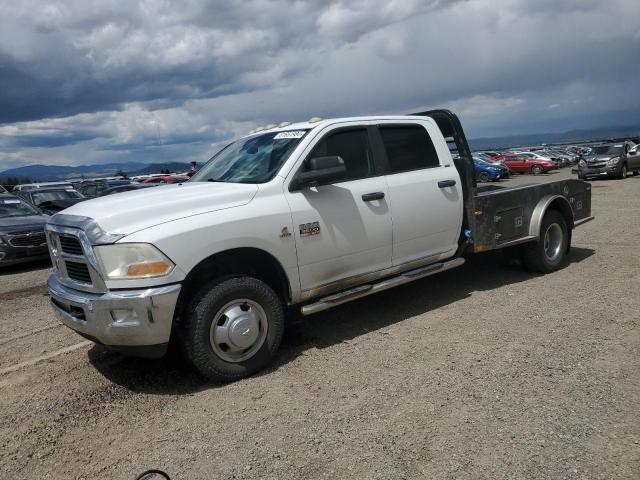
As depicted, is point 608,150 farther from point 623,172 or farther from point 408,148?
point 408,148

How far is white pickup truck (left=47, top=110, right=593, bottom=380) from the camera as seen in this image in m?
3.51

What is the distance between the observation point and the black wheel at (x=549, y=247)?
21.2ft

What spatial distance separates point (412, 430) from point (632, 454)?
118cm

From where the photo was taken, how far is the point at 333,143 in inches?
183

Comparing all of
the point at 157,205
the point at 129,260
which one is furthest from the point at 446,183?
the point at 129,260

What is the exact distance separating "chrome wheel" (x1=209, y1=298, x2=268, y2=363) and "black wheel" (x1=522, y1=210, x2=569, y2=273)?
4.04 meters

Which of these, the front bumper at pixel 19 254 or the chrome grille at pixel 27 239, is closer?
the front bumper at pixel 19 254

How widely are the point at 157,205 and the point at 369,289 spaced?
2018 mm

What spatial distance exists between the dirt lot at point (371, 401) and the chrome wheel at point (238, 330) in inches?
9.9

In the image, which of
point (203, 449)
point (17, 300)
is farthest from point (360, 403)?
point (17, 300)

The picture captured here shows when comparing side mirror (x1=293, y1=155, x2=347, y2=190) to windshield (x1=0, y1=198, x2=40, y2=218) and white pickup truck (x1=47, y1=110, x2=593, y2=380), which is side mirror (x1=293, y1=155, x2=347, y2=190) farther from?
windshield (x1=0, y1=198, x2=40, y2=218)

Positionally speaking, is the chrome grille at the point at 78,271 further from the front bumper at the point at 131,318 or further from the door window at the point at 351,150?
the door window at the point at 351,150

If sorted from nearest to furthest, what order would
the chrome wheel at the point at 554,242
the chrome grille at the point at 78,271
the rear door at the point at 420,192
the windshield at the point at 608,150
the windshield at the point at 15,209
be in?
the chrome grille at the point at 78,271 → the rear door at the point at 420,192 → the chrome wheel at the point at 554,242 → the windshield at the point at 15,209 → the windshield at the point at 608,150

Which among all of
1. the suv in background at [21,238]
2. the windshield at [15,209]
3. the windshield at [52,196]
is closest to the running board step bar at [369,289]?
the suv in background at [21,238]
